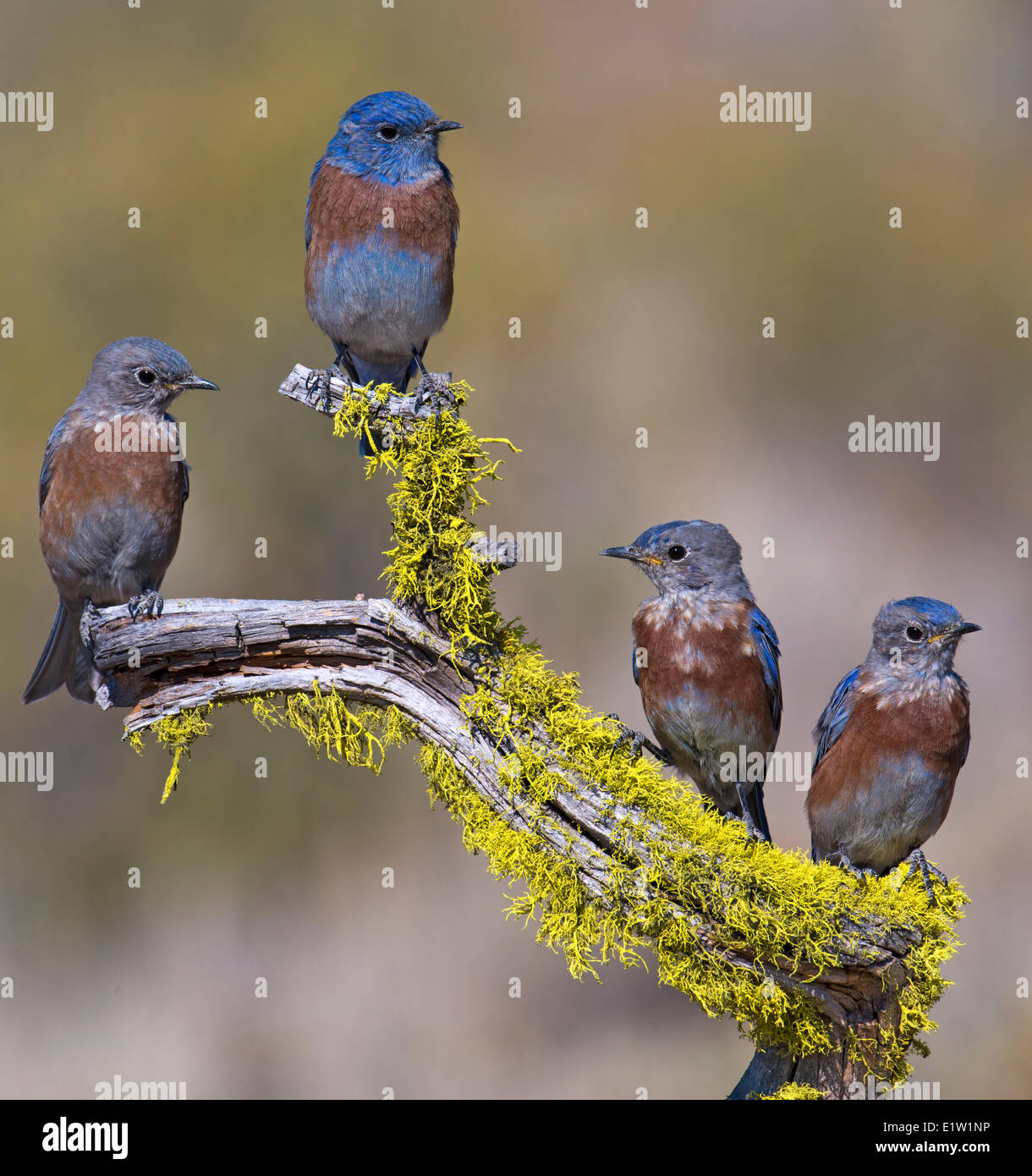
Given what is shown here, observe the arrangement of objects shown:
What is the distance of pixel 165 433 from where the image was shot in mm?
5844

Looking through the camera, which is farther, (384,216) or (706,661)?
(384,216)

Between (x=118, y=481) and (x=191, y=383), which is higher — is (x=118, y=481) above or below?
below

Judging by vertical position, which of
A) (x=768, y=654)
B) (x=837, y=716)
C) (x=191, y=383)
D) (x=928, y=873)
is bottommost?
(x=928, y=873)

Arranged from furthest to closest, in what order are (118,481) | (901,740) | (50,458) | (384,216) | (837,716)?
(50,458) → (384,216) → (118,481) → (837,716) → (901,740)

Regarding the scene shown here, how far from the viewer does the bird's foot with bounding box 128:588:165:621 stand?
16.7ft

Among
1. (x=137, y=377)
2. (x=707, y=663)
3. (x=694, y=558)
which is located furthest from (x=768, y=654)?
(x=137, y=377)

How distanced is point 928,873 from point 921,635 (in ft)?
3.51

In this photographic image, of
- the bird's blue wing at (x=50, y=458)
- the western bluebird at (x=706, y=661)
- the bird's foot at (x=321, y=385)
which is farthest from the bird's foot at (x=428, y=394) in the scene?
the bird's blue wing at (x=50, y=458)

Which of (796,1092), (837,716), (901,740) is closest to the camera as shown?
(796,1092)

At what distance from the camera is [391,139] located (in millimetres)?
5816

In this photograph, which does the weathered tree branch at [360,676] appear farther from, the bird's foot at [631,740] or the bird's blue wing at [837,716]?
the bird's blue wing at [837,716]

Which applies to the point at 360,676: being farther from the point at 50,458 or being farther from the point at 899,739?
the point at 899,739

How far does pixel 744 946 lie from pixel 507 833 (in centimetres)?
107

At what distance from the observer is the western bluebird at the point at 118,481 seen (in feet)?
18.5
